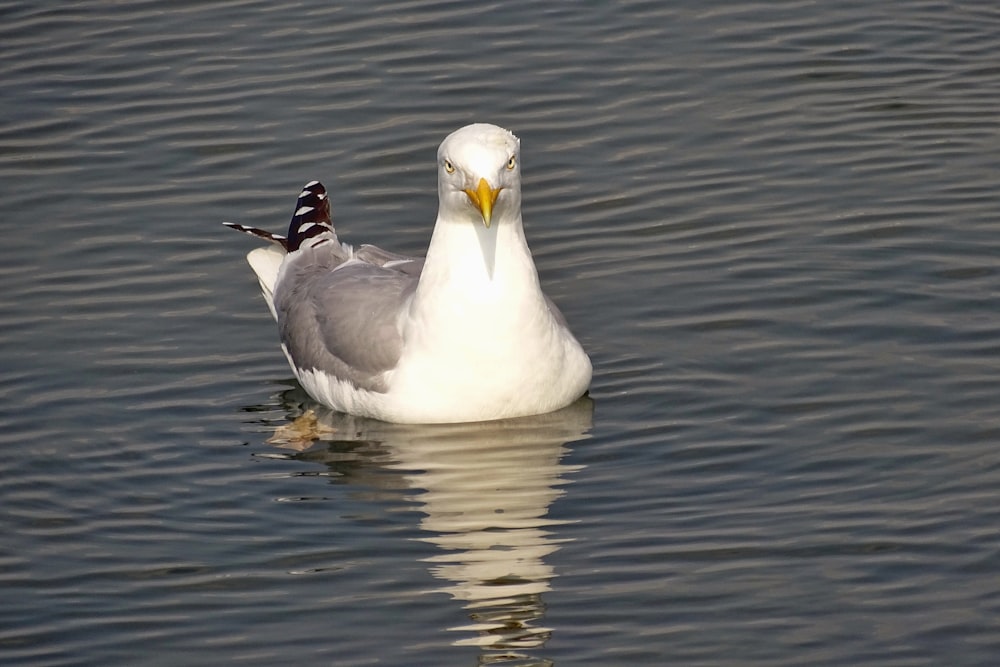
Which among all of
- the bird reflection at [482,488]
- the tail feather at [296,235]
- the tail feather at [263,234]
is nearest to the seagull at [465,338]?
the bird reflection at [482,488]

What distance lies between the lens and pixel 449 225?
9.69 meters

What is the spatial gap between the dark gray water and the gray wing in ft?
0.96

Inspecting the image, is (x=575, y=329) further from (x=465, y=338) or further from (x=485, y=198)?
(x=485, y=198)

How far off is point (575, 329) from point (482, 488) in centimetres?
204

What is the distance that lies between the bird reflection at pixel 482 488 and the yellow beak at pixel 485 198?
1.12 metres

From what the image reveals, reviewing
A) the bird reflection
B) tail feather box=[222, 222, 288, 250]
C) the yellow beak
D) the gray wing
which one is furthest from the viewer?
tail feather box=[222, 222, 288, 250]

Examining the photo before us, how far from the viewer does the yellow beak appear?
9172 millimetres

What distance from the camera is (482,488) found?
9031 millimetres

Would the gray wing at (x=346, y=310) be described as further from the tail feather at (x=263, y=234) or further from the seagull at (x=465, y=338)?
the tail feather at (x=263, y=234)

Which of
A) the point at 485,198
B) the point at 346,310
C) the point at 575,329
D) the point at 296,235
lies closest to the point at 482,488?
the point at 485,198

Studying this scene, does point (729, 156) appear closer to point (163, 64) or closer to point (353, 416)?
point (353, 416)

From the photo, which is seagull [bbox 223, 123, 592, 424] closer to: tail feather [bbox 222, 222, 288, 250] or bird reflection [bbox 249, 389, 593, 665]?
bird reflection [bbox 249, 389, 593, 665]

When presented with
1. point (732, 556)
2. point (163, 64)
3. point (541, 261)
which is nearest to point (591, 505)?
point (732, 556)

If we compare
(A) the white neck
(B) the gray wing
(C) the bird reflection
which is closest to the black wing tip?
(B) the gray wing
